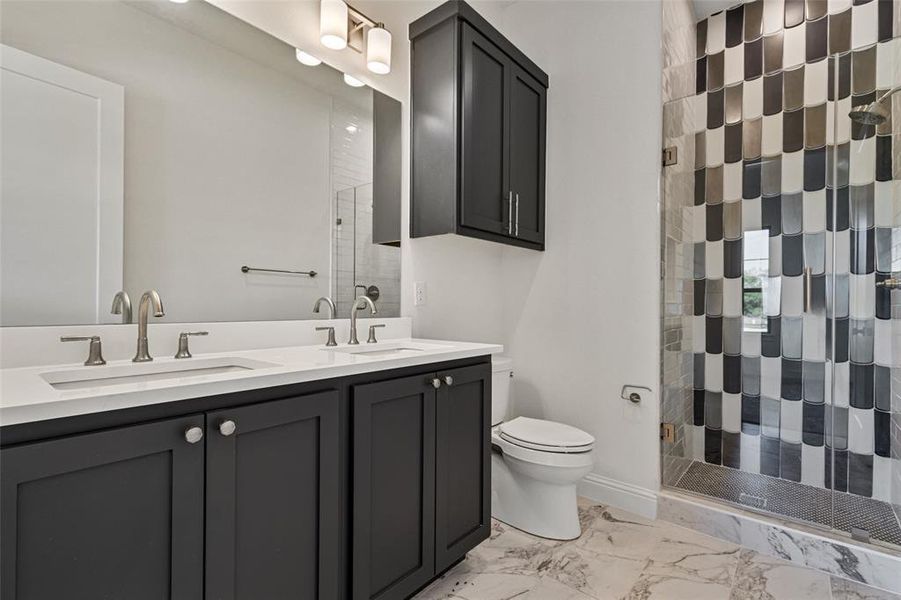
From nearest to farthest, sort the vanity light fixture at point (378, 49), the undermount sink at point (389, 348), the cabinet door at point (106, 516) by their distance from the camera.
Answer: the cabinet door at point (106, 516), the undermount sink at point (389, 348), the vanity light fixture at point (378, 49)

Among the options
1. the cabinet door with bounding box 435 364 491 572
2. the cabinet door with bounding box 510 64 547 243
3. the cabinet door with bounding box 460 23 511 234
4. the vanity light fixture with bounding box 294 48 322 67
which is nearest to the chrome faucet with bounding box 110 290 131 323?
the cabinet door with bounding box 435 364 491 572

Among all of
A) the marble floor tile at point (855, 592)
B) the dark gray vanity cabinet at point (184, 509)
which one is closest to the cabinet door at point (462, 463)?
the dark gray vanity cabinet at point (184, 509)

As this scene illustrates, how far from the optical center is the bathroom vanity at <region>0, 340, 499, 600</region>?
77 cm

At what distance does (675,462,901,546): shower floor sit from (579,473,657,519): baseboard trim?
0.18 meters

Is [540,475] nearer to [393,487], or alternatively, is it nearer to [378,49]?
[393,487]

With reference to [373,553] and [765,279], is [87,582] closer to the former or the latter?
[373,553]

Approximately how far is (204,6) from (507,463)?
2.13 m

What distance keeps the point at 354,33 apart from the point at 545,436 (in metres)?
1.97

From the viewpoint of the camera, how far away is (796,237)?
A: 2223 mm

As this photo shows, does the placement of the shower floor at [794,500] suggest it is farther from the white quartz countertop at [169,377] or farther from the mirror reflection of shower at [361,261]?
the mirror reflection of shower at [361,261]

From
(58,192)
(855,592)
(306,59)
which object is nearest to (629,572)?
(855,592)

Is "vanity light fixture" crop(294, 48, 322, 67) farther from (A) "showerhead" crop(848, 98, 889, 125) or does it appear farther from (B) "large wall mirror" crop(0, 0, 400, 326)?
(A) "showerhead" crop(848, 98, 889, 125)

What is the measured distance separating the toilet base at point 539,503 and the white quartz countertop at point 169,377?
68 cm

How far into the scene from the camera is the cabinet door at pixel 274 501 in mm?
968
